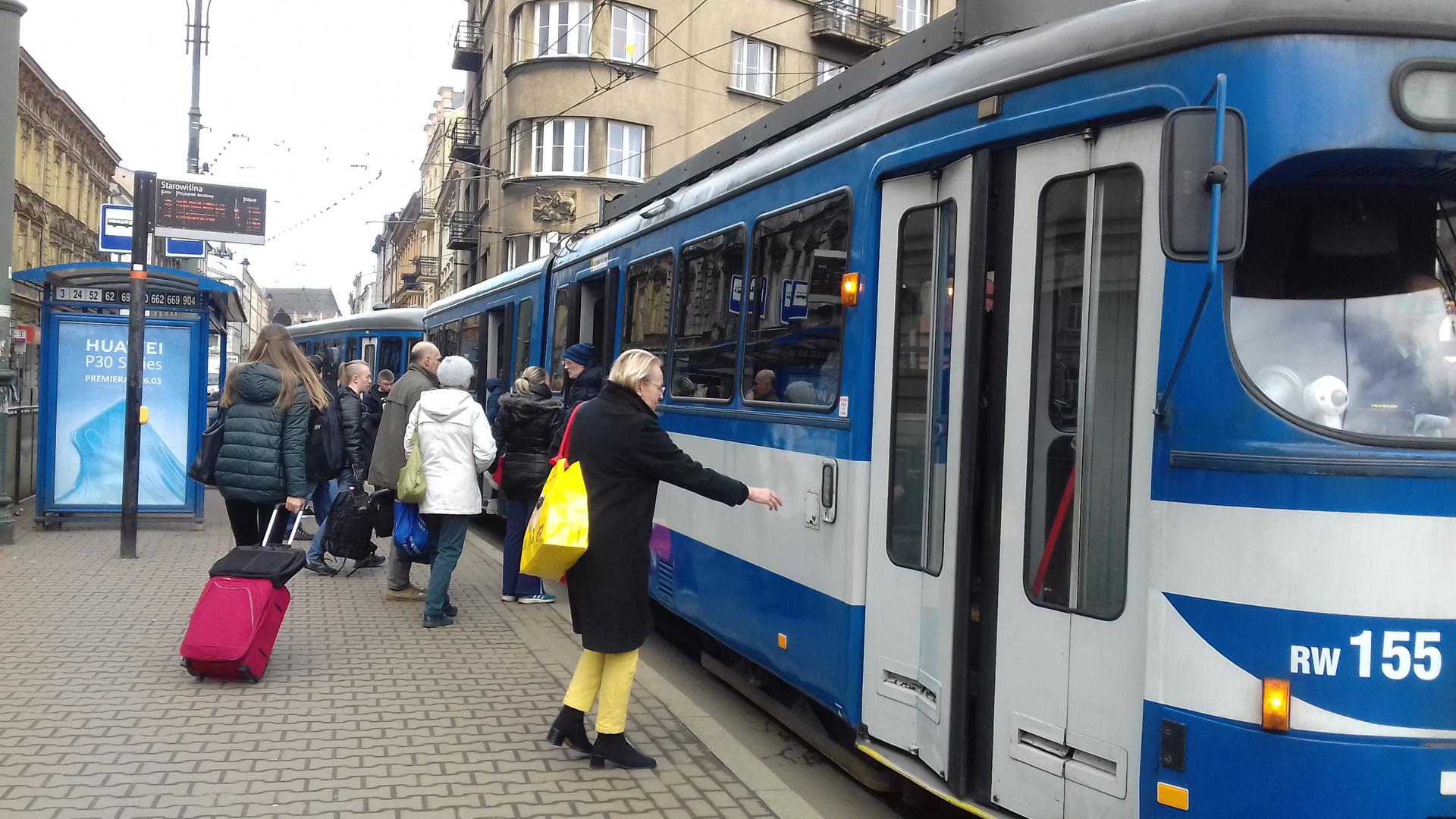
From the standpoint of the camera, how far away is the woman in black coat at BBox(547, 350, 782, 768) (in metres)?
5.31

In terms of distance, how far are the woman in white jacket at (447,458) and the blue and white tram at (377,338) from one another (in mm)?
15054

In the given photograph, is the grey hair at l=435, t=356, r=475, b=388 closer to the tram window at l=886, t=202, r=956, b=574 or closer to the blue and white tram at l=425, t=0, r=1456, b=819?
the blue and white tram at l=425, t=0, r=1456, b=819

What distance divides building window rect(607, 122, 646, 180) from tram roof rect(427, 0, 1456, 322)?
1038 inches

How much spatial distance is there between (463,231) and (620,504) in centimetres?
3951

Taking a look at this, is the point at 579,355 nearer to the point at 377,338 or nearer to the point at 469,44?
the point at 377,338

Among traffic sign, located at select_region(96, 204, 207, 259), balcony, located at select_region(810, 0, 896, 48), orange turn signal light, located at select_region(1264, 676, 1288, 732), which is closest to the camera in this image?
orange turn signal light, located at select_region(1264, 676, 1288, 732)

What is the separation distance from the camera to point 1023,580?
426 centimetres

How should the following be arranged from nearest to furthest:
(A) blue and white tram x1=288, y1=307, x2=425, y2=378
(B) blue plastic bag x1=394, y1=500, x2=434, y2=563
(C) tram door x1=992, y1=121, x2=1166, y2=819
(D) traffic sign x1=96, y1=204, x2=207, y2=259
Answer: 1. (C) tram door x1=992, y1=121, x2=1166, y2=819
2. (B) blue plastic bag x1=394, y1=500, x2=434, y2=563
3. (D) traffic sign x1=96, y1=204, x2=207, y2=259
4. (A) blue and white tram x1=288, y1=307, x2=425, y2=378

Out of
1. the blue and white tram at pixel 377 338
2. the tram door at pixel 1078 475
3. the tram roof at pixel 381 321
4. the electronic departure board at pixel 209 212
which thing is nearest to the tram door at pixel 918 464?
the tram door at pixel 1078 475

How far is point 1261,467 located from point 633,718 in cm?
361

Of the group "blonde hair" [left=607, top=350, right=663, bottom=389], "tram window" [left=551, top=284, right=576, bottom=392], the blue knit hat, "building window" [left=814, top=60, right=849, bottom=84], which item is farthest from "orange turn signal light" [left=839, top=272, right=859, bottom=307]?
"building window" [left=814, top=60, right=849, bottom=84]

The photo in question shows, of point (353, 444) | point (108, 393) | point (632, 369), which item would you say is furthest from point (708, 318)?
point (108, 393)

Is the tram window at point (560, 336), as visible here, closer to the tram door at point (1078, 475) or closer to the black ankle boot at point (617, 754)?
the black ankle boot at point (617, 754)

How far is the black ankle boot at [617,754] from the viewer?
5.40 m
